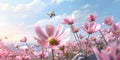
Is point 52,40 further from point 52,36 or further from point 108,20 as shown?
point 108,20

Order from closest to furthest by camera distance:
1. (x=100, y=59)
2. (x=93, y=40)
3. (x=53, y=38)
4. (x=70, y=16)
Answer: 1. (x=100, y=59)
2. (x=53, y=38)
3. (x=70, y=16)
4. (x=93, y=40)

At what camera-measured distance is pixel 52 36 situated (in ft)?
6.20

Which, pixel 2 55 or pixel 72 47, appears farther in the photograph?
pixel 72 47

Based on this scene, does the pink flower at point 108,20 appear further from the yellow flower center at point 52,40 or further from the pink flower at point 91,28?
the yellow flower center at point 52,40

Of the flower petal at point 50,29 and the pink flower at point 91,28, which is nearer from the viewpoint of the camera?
the flower petal at point 50,29

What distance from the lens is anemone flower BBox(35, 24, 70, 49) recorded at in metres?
1.66

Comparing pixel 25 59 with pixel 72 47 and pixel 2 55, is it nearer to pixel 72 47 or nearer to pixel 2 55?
pixel 2 55

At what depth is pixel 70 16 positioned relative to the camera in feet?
13.0

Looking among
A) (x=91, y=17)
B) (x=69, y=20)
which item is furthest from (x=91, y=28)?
(x=91, y=17)

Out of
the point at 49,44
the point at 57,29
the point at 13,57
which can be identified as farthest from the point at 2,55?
the point at 13,57

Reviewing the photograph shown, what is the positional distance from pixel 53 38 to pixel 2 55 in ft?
2.73

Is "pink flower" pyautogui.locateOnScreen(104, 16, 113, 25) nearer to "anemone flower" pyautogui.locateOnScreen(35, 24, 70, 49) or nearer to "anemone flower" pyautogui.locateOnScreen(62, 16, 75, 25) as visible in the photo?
"anemone flower" pyautogui.locateOnScreen(62, 16, 75, 25)

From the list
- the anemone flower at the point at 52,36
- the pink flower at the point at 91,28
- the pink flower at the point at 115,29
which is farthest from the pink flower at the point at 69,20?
the anemone flower at the point at 52,36

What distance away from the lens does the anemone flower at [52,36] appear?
5.44ft
